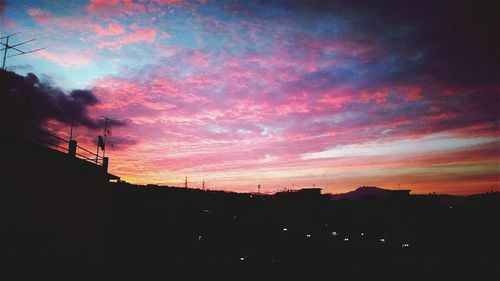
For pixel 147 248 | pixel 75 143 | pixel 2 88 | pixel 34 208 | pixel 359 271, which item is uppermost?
pixel 2 88

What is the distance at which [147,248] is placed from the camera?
898 inches

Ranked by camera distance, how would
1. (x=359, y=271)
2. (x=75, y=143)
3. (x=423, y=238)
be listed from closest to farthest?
(x=75, y=143), (x=359, y=271), (x=423, y=238)

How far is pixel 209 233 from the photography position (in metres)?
30.5

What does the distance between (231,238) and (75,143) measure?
68.2 ft

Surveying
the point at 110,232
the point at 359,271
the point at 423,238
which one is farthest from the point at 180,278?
the point at 423,238

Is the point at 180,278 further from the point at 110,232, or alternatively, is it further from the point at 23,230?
the point at 23,230

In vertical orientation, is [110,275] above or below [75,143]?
below

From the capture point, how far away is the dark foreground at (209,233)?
42.2ft

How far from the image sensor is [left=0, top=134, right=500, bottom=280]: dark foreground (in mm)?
12859

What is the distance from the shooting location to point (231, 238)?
31.9m

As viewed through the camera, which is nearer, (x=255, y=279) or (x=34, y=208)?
(x=34, y=208)

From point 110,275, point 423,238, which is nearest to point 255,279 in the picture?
point 110,275

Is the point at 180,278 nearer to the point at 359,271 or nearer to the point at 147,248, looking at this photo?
the point at 147,248

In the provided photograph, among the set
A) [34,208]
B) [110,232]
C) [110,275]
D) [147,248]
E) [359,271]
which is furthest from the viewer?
[359,271]
